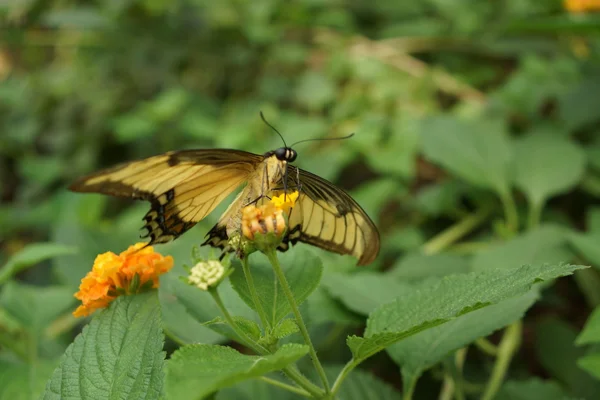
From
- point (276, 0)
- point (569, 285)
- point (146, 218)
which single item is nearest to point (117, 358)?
point (146, 218)

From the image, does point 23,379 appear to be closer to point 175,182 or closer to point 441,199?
point 175,182

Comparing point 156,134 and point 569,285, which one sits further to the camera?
point 156,134

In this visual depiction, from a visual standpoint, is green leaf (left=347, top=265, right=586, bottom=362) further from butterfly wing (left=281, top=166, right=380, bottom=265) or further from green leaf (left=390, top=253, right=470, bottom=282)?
green leaf (left=390, top=253, right=470, bottom=282)

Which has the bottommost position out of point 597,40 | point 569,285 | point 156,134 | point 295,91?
point 569,285

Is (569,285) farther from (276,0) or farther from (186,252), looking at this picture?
(276,0)

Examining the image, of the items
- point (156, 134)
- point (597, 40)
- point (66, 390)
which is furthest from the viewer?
point (156, 134)

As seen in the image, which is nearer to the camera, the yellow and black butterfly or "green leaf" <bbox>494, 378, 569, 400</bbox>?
the yellow and black butterfly

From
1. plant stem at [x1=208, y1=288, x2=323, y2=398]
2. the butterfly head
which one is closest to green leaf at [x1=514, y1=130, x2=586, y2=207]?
the butterfly head
